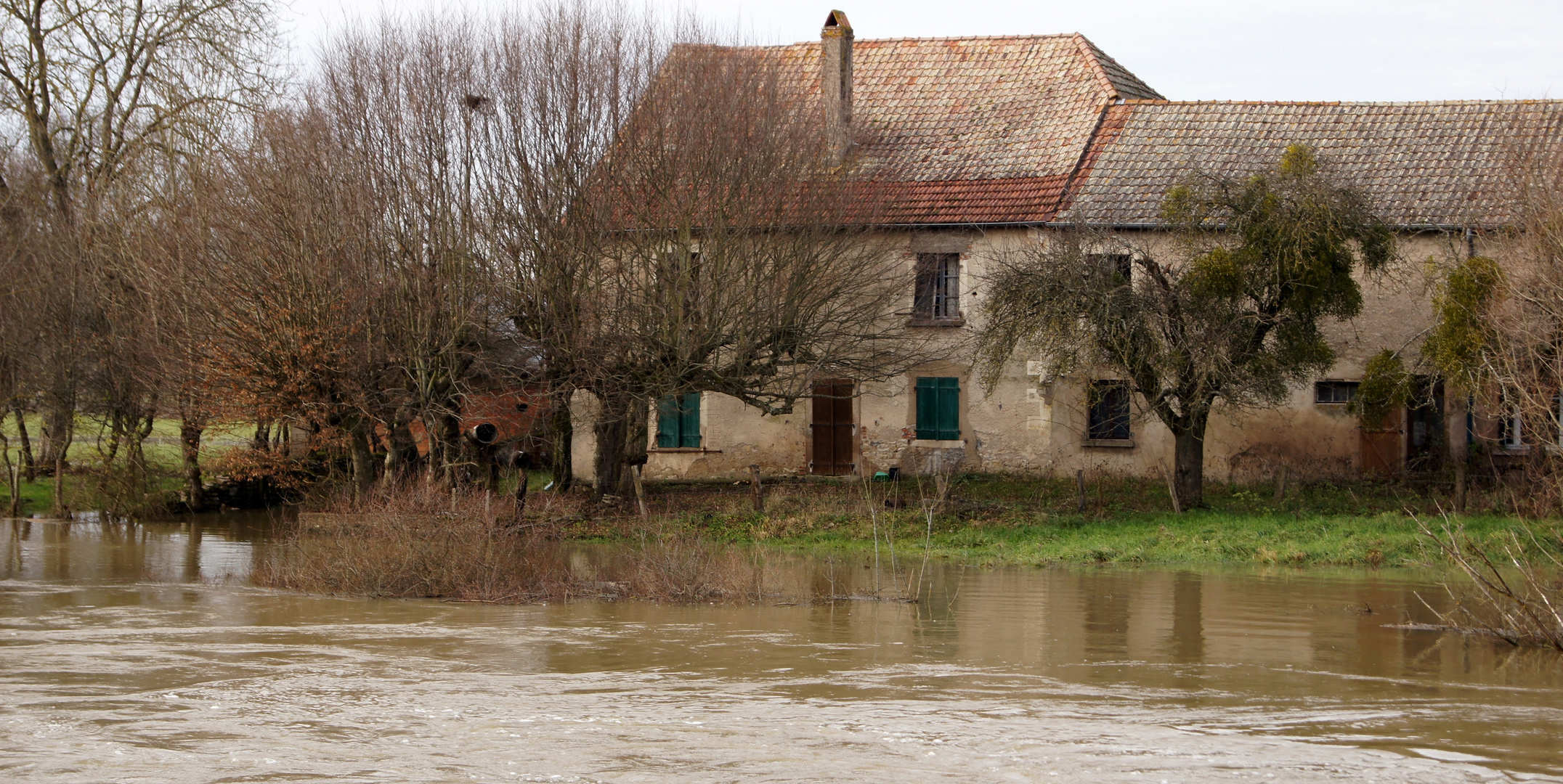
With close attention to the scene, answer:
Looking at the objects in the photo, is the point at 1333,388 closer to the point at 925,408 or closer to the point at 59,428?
the point at 925,408

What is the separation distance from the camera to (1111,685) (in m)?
9.45

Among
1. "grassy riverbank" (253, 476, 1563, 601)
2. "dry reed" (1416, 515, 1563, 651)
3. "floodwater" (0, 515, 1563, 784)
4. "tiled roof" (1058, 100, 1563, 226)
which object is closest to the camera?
"floodwater" (0, 515, 1563, 784)

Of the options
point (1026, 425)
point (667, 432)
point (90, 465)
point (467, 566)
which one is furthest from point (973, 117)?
point (90, 465)

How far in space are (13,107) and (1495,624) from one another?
80.4 ft

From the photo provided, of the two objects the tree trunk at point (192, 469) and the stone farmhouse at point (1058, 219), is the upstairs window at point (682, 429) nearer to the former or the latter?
the stone farmhouse at point (1058, 219)

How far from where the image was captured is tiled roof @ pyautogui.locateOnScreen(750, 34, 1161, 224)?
22688 mm

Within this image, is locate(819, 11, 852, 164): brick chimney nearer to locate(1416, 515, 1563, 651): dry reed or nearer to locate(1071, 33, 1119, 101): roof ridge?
locate(1071, 33, 1119, 101): roof ridge

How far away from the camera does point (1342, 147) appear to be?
22188 mm

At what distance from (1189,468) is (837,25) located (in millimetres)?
10731

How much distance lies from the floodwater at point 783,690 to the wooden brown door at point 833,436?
9730 millimetres

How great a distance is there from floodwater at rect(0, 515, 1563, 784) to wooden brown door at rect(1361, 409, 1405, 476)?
8.23 meters

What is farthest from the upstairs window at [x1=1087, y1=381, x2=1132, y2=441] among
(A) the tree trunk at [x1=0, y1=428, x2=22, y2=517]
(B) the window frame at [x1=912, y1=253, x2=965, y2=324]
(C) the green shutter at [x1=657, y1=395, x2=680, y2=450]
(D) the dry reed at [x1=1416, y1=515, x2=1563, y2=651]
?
(A) the tree trunk at [x1=0, y1=428, x2=22, y2=517]

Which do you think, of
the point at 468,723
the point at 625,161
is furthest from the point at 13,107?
the point at 468,723

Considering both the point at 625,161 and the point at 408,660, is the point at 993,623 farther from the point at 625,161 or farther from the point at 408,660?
the point at 625,161
